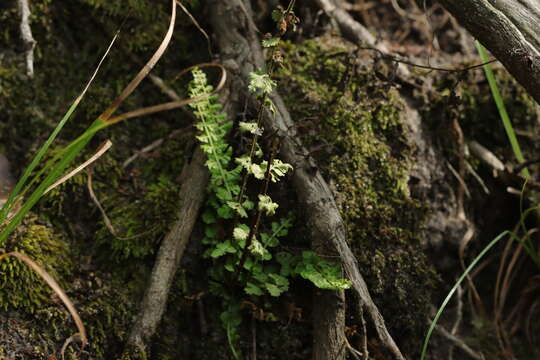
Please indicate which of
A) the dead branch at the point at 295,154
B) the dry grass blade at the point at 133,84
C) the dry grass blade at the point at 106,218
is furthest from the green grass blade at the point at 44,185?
the dead branch at the point at 295,154

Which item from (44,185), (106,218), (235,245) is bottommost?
(106,218)

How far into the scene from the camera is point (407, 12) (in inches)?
153

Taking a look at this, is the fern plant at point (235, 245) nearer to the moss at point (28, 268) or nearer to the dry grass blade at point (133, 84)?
the dry grass blade at point (133, 84)

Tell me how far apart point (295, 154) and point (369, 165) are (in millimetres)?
514

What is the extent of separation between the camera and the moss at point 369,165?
267 centimetres

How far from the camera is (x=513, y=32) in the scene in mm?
2264

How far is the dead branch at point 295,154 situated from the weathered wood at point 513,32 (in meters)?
1.03

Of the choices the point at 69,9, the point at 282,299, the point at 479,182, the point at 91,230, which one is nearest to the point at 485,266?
the point at 479,182

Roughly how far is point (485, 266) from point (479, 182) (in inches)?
24.6

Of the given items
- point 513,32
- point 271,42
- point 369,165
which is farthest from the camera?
point 369,165

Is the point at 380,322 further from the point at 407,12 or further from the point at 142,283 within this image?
the point at 407,12

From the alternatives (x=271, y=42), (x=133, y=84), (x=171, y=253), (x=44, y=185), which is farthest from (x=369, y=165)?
(x=44, y=185)

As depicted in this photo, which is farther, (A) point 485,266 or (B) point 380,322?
(A) point 485,266

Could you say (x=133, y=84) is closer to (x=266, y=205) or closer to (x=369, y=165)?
(x=266, y=205)
